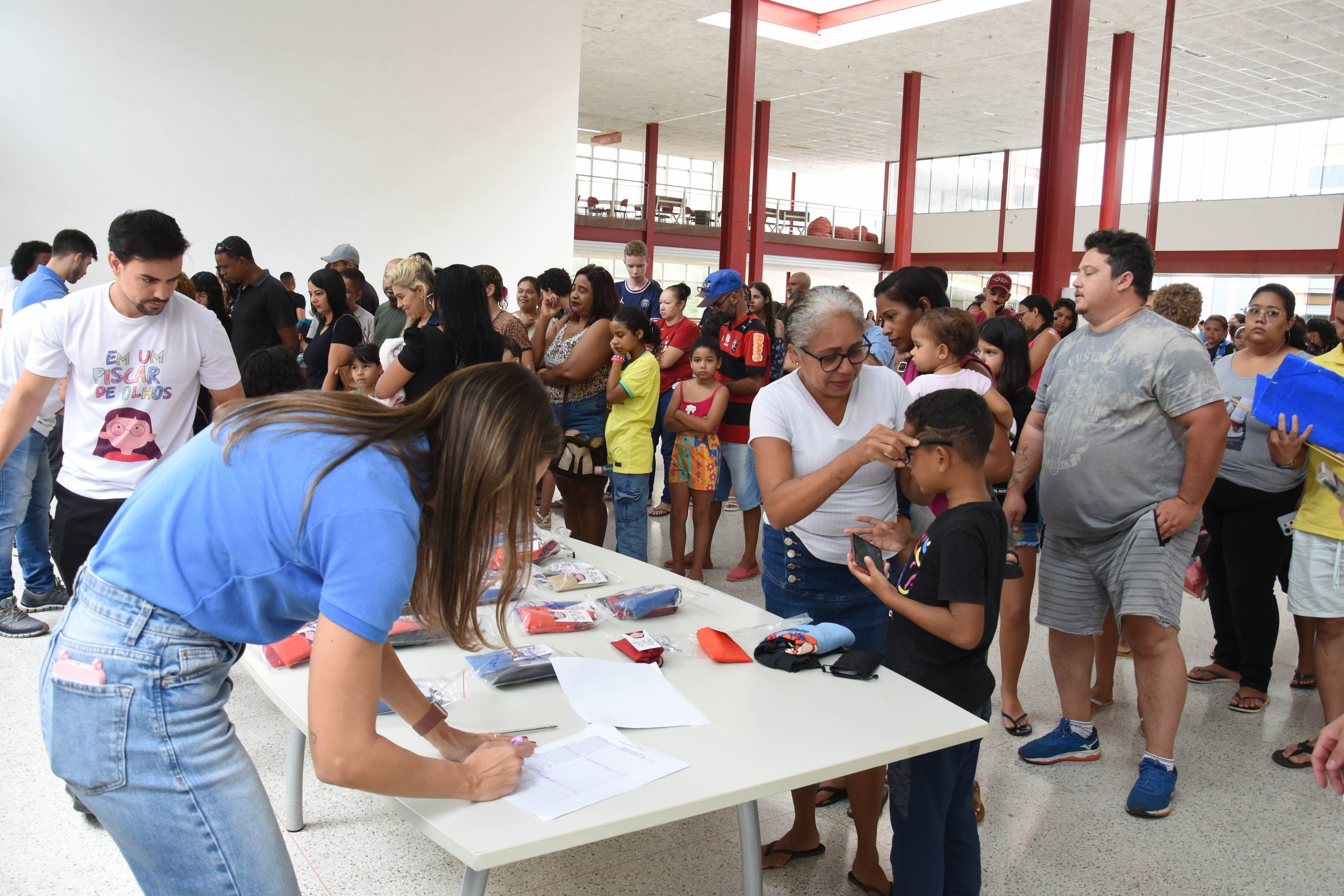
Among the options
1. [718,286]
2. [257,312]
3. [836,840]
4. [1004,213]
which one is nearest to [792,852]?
[836,840]

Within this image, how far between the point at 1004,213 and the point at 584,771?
851 inches

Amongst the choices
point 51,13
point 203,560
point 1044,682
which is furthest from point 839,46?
point 203,560

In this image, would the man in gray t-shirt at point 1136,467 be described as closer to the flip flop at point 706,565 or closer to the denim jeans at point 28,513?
the flip flop at point 706,565

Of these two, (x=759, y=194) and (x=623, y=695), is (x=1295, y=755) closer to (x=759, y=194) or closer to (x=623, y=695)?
(x=623, y=695)

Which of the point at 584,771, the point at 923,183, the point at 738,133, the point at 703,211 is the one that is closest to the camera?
the point at 584,771

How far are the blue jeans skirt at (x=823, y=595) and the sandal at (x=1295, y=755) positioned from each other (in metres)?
1.54

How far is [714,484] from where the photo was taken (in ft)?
15.0

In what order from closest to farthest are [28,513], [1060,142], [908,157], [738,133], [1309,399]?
[1309,399] → [28,513] → [1060,142] → [738,133] → [908,157]

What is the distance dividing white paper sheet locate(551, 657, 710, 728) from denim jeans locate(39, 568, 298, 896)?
22.7 inches

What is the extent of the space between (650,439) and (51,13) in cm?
497

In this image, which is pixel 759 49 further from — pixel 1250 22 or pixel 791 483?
pixel 791 483

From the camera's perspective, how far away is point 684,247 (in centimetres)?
1886

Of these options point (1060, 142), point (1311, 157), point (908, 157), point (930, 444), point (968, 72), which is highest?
point (968, 72)

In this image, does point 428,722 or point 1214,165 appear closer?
point 428,722
